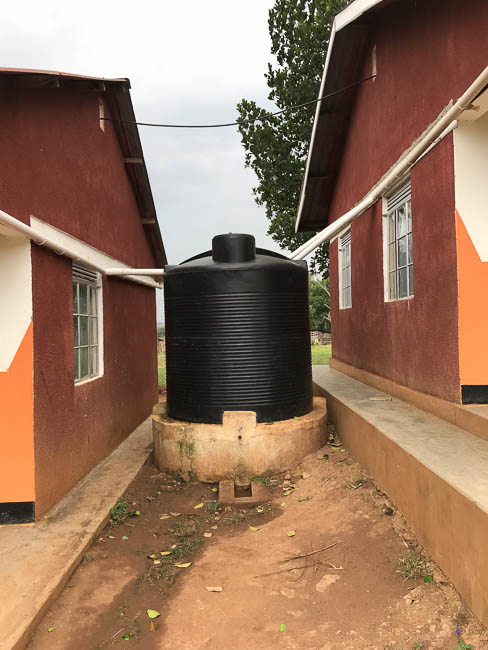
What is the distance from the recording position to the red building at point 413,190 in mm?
4703

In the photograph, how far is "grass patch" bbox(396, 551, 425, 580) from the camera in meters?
3.46

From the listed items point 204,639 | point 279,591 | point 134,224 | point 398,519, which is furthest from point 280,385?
point 134,224

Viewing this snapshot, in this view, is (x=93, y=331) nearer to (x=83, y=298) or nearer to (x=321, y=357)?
(x=83, y=298)

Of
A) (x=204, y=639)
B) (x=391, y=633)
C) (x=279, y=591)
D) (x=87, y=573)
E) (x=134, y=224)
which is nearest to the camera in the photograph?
(x=391, y=633)

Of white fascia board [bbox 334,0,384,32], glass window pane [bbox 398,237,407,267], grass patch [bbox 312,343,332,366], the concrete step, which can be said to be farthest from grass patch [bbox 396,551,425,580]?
grass patch [bbox 312,343,332,366]

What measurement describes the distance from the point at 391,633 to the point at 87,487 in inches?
156

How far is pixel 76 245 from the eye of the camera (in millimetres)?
6211

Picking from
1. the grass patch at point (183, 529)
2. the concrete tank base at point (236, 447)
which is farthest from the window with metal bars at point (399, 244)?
the grass patch at point (183, 529)

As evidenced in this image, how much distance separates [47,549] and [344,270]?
751cm

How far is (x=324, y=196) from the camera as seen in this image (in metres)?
11.0

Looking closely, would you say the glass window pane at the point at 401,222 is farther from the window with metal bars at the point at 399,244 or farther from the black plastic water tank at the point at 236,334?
the black plastic water tank at the point at 236,334

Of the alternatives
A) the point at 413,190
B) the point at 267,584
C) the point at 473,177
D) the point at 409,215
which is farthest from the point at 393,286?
the point at 267,584

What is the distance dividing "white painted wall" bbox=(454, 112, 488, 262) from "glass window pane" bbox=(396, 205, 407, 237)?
1.72 meters

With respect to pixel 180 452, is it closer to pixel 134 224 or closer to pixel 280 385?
pixel 280 385
